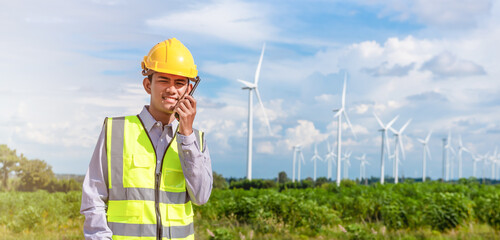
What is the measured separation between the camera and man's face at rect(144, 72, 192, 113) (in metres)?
2.92

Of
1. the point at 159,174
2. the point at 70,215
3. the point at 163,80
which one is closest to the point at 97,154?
the point at 159,174

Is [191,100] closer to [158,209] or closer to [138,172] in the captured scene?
[138,172]

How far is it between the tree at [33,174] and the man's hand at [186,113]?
18.4 m

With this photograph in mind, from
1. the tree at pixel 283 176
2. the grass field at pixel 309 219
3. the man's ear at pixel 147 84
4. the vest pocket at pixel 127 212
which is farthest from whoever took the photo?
the tree at pixel 283 176

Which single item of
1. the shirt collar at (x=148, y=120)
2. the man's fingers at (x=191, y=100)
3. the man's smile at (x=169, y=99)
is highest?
the man's smile at (x=169, y=99)

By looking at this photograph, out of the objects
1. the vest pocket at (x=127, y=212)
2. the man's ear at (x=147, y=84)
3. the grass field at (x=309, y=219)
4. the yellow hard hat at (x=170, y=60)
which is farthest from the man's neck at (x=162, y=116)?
the grass field at (x=309, y=219)

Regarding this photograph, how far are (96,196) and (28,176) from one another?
18.5 m

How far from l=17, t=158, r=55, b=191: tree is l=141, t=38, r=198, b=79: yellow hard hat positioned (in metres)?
18.1

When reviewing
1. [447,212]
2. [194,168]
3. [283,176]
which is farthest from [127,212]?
[283,176]

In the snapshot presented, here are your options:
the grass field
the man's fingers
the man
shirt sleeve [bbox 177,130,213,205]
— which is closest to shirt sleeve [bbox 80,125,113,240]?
the man

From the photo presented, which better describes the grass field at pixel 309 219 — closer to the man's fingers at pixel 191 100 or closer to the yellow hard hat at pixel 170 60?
the yellow hard hat at pixel 170 60

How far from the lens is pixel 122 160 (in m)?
2.85

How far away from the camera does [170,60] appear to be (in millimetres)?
2967

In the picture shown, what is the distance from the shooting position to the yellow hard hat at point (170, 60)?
9.69ft
